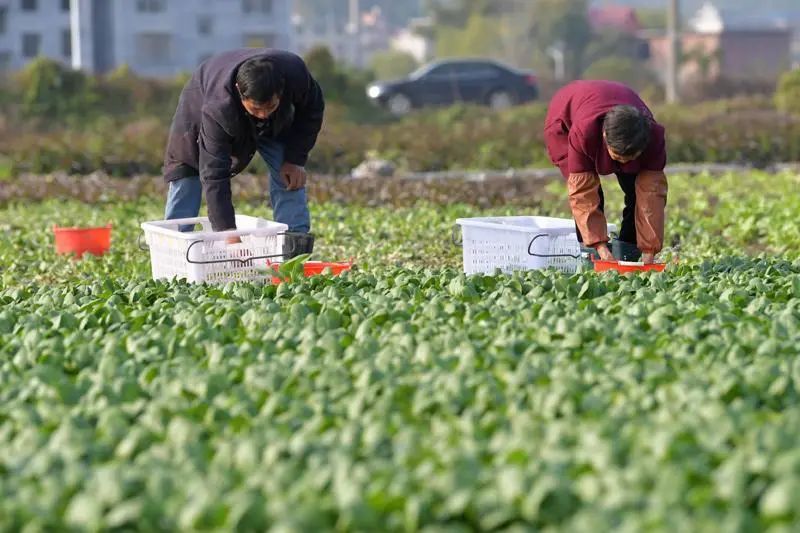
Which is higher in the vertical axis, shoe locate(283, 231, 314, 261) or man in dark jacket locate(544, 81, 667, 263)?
man in dark jacket locate(544, 81, 667, 263)

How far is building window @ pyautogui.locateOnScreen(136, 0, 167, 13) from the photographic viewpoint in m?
57.0

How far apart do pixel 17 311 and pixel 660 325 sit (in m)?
2.58

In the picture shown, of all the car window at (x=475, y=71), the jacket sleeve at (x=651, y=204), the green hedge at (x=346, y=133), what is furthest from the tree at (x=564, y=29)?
the jacket sleeve at (x=651, y=204)

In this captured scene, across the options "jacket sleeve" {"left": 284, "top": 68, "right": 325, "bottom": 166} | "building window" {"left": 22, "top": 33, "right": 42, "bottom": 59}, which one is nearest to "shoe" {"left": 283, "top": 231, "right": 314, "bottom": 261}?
"jacket sleeve" {"left": 284, "top": 68, "right": 325, "bottom": 166}

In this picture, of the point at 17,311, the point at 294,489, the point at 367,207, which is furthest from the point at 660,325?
the point at 367,207

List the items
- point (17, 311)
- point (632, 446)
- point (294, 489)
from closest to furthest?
point (294, 489)
point (632, 446)
point (17, 311)

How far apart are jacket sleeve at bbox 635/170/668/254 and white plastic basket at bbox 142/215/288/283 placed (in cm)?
175

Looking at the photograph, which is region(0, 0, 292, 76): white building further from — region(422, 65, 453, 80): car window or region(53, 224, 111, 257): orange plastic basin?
region(53, 224, 111, 257): orange plastic basin

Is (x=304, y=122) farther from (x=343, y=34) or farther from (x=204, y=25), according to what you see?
(x=343, y=34)

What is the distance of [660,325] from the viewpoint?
5.16m

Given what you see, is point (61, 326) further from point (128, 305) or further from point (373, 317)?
point (373, 317)

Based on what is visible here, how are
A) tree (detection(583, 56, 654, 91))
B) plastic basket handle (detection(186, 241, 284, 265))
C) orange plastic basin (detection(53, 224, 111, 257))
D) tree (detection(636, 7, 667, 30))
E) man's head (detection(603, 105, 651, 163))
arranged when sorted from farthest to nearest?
1. tree (detection(636, 7, 667, 30))
2. tree (detection(583, 56, 654, 91))
3. orange plastic basin (detection(53, 224, 111, 257))
4. plastic basket handle (detection(186, 241, 284, 265))
5. man's head (detection(603, 105, 651, 163))

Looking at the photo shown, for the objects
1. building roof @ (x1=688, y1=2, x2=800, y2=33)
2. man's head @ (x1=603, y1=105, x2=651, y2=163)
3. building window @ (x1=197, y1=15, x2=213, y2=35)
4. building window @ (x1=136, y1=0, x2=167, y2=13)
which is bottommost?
man's head @ (x1=603, y1=105, x2=651, y2=163)

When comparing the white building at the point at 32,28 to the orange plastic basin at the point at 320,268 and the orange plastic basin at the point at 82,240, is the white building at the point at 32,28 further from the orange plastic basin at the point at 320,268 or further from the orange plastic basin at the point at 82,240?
the orange plastic basin at the point at 320,268
